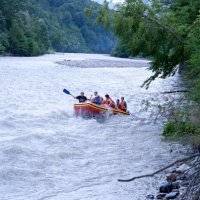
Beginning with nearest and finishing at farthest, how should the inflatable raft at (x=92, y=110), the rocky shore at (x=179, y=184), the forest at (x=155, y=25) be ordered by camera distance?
the rocky shore at (x=179, y=184) < the forest at (x=155, y=25) < the inflatable raft at (x=92, y=110)

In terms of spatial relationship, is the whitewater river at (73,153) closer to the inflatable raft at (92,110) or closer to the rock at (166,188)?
the rock at (166,188)

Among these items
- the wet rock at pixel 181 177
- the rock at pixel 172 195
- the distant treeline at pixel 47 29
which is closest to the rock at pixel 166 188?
the rock at pixel 172 195

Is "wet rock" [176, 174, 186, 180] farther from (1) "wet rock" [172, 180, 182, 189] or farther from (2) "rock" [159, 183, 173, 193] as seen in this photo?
(2) "rock" [159, 183, 173, 193]

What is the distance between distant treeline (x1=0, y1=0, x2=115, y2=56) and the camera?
7012cm

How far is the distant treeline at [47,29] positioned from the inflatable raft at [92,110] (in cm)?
343

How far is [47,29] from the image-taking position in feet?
338

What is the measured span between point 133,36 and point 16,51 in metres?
57.7

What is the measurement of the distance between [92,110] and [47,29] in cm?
8580

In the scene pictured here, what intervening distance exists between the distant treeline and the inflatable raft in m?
3.43

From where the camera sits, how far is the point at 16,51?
7062cm

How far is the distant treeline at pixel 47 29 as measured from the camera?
70.1 m

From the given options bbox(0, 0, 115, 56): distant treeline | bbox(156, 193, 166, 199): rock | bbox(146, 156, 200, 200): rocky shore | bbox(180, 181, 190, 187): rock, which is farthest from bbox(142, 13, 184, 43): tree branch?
bbox(156, 193, 166, 199): rock

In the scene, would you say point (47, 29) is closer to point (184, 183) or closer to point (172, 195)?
point (184, 183)

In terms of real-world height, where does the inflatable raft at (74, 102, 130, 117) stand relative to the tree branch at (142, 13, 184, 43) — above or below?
below
